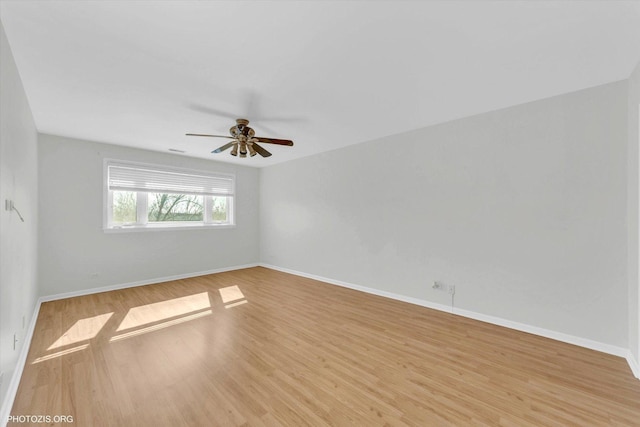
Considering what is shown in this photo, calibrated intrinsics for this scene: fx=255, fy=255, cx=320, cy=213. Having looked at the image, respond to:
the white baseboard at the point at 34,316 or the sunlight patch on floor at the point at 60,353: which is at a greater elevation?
the white baseboard at the point at 34,316

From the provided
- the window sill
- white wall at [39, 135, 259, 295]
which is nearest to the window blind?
white wall at [39, 135, 259, 295]

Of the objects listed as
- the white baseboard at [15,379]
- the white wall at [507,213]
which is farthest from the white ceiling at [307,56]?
the white baseboard at [15,379]

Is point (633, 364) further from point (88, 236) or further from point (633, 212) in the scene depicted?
point (88, 236)

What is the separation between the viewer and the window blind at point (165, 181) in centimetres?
430

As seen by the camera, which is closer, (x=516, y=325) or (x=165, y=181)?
(x=516, y=325)

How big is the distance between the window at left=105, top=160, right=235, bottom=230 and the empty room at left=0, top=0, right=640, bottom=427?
2.8 inches

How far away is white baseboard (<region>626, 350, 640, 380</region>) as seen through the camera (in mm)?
1959

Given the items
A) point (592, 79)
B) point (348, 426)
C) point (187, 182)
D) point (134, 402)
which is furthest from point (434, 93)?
point (187, 182)

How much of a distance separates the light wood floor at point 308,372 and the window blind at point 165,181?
208 cm

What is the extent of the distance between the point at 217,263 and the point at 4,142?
4.17m

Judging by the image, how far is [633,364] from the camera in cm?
205

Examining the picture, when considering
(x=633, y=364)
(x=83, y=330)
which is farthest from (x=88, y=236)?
(x=633, y=364)

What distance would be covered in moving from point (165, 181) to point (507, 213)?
5397 mm

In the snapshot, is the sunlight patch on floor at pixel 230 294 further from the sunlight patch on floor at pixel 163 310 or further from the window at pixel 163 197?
the window at pixel 163 197
